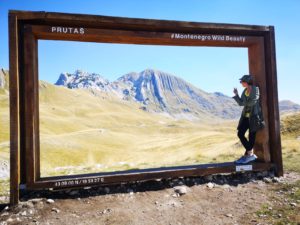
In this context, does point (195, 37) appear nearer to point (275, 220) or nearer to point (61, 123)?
point (275, 220)

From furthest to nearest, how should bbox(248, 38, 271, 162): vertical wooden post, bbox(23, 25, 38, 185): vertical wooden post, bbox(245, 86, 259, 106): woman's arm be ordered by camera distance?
bbox(248, 38, 271, 162): vertical wooden post < bbox(245, 86, 259, 106): woman's arm < bbox(23, 25, 38, 185): vertical wooden post

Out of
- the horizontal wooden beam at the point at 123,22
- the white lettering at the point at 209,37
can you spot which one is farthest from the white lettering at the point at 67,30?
the white lettering at the point at 209,37

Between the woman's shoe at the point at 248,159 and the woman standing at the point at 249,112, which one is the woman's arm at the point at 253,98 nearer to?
the woman standing at the point at 249,112

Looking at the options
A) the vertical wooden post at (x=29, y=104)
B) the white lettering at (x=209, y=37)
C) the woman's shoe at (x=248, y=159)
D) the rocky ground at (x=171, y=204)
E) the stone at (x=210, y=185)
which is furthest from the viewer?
the woman's shoe at (x=248, y=159)

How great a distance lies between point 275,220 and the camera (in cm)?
692

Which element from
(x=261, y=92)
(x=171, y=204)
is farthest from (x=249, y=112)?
(x=171, y=204)

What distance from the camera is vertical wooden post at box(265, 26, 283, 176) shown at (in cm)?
1017

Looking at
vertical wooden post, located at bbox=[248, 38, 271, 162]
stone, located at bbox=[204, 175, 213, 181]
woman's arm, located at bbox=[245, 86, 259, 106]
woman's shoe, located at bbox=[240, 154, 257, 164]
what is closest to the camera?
stone, located at bbox=[204, 175, 213, 181]

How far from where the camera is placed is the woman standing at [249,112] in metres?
9.92

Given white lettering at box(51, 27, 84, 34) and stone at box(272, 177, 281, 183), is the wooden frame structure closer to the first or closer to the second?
white lettering at box(51, 27, 84, 34)

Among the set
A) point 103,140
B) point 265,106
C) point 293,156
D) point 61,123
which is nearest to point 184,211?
point 265,106

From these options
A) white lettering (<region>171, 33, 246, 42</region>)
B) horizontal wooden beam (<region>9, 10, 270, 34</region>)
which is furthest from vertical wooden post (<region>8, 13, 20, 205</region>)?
white lettering (<region>171, 33, 246, 42</region>)

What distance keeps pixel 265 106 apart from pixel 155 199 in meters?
4.68

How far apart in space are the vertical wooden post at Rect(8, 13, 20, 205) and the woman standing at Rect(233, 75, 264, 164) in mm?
6112
